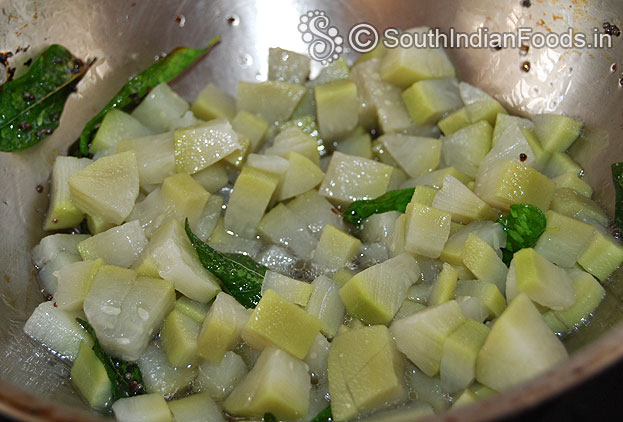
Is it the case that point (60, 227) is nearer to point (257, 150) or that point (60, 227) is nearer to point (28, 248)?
point (28, 248)

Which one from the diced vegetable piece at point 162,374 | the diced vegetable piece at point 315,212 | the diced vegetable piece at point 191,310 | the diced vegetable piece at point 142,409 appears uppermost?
the diced vegetable piece at point 315,212

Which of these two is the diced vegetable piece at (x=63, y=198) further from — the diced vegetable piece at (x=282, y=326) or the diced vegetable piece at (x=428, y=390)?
the diced vegetable piece at (x=428, y=390)

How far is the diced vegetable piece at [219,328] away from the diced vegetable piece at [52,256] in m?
0.52

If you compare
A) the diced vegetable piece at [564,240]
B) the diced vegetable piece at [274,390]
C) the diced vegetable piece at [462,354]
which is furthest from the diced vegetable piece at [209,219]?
the diced vegetable piece at [564,240]

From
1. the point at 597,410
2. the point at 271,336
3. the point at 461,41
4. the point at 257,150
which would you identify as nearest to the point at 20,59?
the point at 257,150

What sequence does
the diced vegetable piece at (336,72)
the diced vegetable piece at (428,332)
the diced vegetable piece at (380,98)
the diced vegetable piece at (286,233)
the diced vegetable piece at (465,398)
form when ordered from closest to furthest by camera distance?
the diced vegetable piece at (465,398)
the diced vegetable piece at (428,332)
the diced vegetable piece at (286,233)
the diced vegetable piece at (380,98)
the diced vegetable piece at (336,72)

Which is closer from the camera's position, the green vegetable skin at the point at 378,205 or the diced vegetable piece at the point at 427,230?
the diced vegetable piece at the point at 427,230

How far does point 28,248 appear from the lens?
194 centimetres

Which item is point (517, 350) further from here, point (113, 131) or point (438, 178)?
point (113, 131)

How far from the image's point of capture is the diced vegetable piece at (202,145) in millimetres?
1996

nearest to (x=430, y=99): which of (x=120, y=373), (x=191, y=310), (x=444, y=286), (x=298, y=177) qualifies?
(x=298, y=177)

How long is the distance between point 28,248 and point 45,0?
85cm

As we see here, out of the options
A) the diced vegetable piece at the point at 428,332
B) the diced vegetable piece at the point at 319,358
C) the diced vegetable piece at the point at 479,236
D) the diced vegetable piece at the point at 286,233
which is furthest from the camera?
the diced vegetable piece at the point at 286,233

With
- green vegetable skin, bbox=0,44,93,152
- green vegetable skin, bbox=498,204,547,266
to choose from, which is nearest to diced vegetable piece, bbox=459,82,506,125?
green vegetable skin, bbox=498,204,547,266
